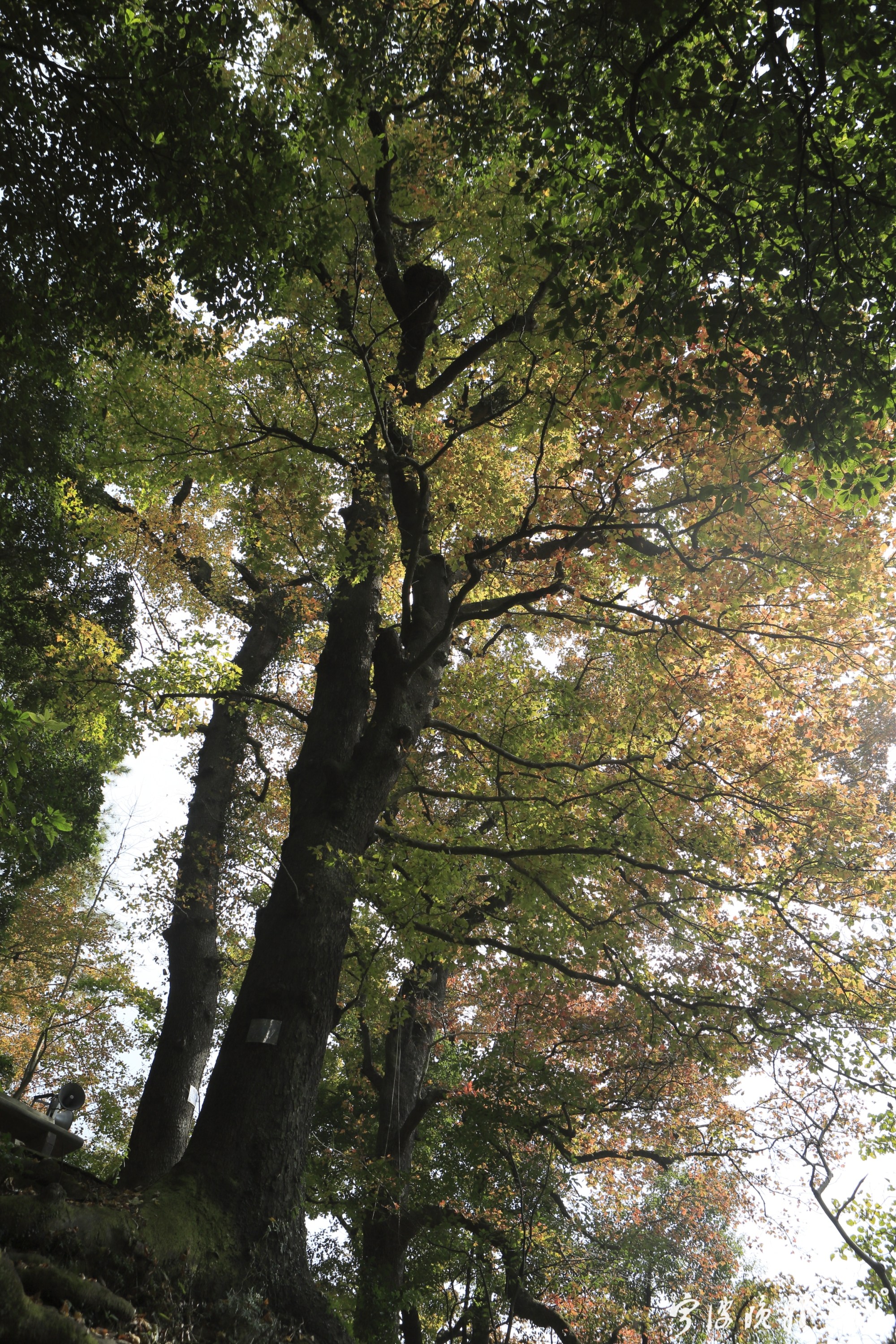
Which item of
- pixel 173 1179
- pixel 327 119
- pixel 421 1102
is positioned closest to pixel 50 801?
pixel 421 1102

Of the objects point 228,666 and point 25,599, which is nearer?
point 228,666

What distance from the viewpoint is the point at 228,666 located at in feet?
27.1

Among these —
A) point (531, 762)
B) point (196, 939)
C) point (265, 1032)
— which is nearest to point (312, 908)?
point (265, 1032)

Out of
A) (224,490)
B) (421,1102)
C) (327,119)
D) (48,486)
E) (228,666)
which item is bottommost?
(421,1102)

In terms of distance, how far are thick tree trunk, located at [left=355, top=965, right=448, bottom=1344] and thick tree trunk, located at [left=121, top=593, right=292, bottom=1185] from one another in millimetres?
2192

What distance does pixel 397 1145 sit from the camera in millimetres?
8789

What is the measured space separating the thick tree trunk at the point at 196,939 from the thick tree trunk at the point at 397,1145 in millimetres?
2192

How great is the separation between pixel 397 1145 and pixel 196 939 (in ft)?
11.2

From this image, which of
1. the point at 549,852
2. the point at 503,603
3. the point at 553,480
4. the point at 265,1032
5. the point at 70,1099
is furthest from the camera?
the point at 553,480

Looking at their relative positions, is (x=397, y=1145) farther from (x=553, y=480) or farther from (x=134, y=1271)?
(x=553, y=480)

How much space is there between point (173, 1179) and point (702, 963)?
737 centimetres

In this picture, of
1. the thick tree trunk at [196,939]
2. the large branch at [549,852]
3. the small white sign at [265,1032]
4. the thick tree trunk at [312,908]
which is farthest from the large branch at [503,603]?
the small white sign at [265,1032]

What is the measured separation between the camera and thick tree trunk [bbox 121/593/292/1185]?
7.38m

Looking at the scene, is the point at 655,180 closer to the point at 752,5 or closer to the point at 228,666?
the point at 752,5
